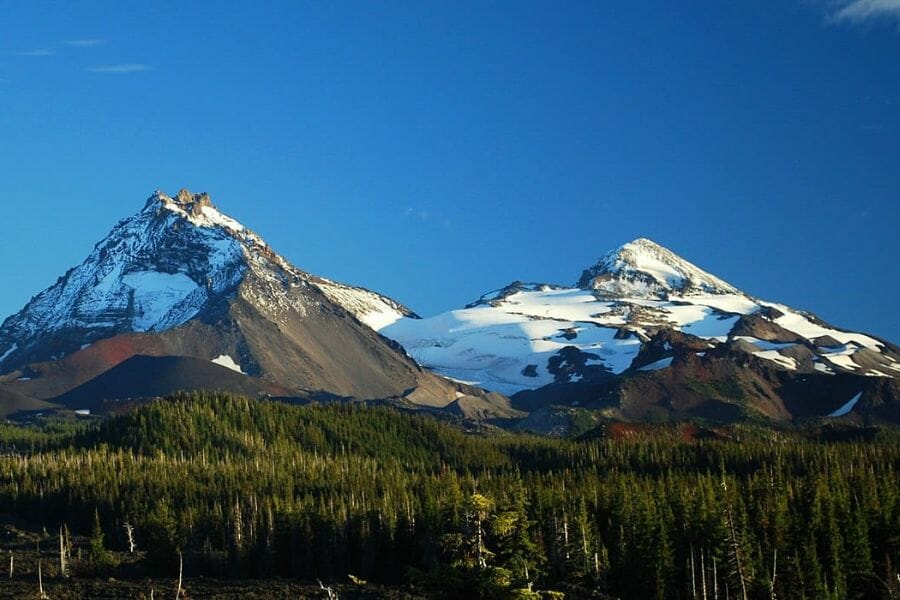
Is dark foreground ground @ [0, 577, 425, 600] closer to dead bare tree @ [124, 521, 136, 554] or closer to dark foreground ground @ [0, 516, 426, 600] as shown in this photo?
dark foreground ground @ [0, 516, 426, 600]

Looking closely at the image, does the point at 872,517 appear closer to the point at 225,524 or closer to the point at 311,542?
the point at 311,542

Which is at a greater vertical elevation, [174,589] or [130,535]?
[130,535]

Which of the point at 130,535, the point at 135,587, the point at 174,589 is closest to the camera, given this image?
the point at 174,589

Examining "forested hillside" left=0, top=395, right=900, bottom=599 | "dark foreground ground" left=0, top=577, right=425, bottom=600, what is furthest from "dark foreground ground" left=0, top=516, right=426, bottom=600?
"forested hillside" left=0, top=395, right=900, bottom=599

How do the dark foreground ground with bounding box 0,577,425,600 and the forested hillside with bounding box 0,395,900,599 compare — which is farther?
the forested hillside with bounding box 0,395,900,599

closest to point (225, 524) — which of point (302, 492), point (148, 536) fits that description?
point (148, 536)

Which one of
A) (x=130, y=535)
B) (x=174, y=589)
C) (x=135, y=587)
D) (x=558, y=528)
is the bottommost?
(x=174, y=589)

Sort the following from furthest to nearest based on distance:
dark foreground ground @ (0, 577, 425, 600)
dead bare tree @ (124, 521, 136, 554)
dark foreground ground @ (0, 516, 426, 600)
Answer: dead bare tree @ (124, 521, 136, 554) < dark foreground ground @ (0, 516, 426, 600) < dark foreground ground @ (0, 577, 425, 600)

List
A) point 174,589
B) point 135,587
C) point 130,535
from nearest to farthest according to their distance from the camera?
point 174,589 < point 135,587 < point 130,535

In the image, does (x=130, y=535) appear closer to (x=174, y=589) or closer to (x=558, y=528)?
(x=174, y=589)

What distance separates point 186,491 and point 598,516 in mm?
60326

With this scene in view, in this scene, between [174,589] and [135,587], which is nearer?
[174,589]

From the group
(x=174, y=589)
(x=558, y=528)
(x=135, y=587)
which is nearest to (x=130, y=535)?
(x=135, y=587)

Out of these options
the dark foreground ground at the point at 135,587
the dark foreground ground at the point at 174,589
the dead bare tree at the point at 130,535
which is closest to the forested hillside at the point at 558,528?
the dead bare tree at the point at 130,535
